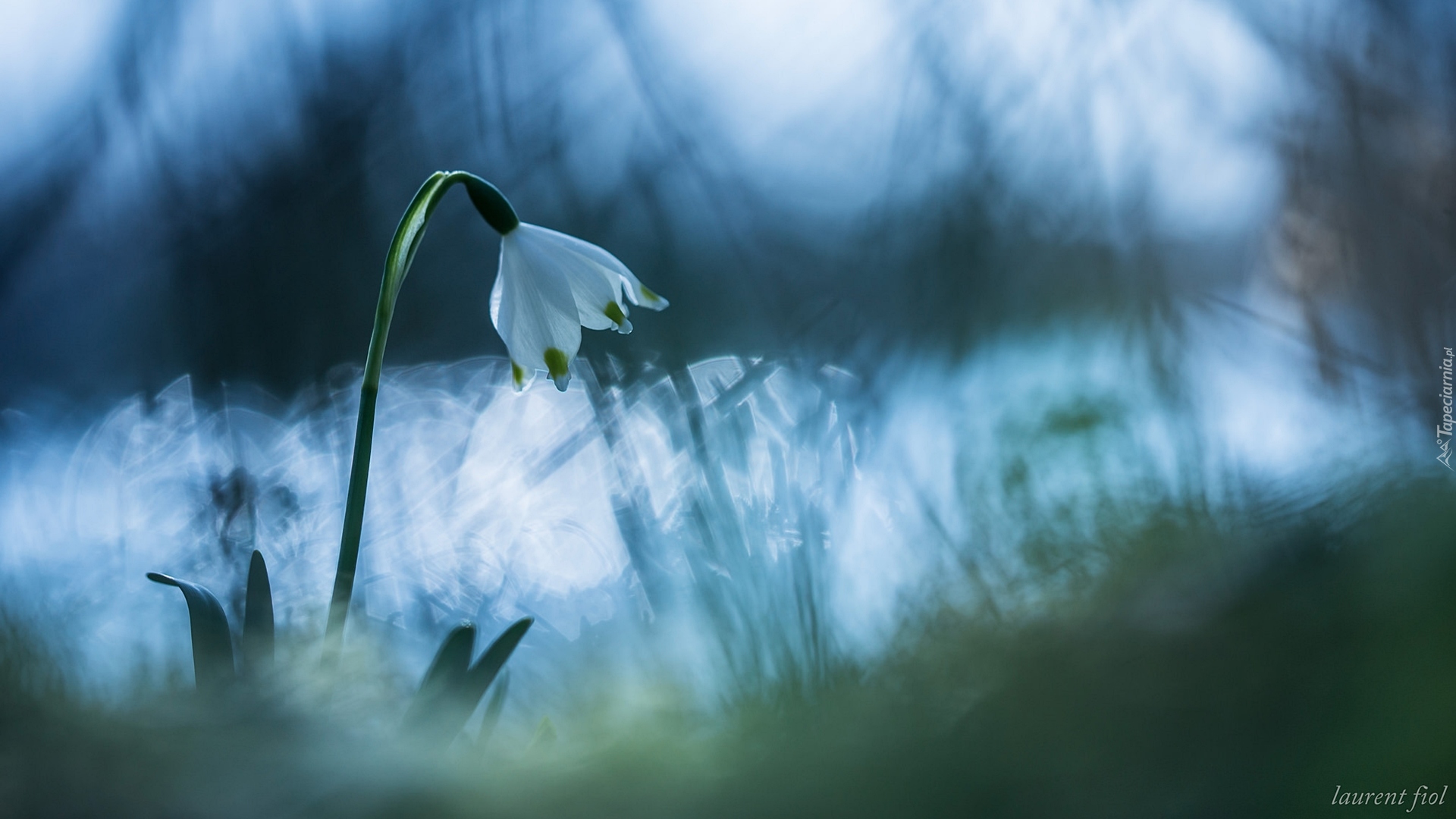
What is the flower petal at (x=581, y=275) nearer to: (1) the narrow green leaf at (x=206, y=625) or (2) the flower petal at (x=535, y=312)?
(2) the flower petal at (x=535, y=312)

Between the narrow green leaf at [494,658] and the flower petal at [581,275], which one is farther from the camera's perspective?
the flower petal at [581,275]

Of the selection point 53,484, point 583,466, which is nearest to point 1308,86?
point 583,466

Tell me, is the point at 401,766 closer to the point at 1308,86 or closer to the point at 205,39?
the point at 1308,86

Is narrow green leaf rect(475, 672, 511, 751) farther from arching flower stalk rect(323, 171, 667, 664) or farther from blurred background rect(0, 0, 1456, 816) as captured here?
arching flower stalk rect(323, 171, 667, 664)

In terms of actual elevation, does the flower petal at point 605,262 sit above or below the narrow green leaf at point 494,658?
above
